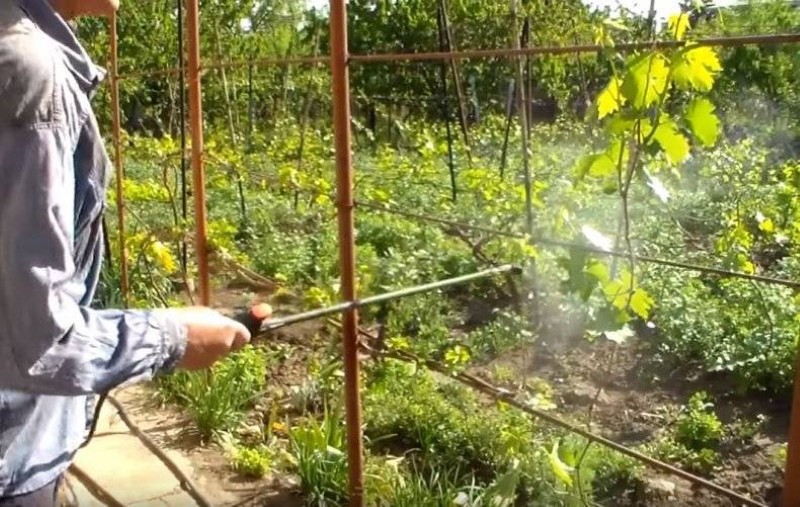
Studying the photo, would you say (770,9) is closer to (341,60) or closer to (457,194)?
(457,194)

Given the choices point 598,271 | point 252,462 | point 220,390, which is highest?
point 598,271

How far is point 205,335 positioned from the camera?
4.35 ft

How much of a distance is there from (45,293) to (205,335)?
0.25 meters

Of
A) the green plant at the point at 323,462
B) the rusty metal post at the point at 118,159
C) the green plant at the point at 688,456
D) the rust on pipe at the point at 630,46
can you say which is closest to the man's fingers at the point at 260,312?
the rust on pipe at the point at 630,46

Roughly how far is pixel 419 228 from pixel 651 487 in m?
2.68

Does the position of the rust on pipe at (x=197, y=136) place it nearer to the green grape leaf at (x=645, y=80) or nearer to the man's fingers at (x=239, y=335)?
the green grape leaf at (x=645, y=80)

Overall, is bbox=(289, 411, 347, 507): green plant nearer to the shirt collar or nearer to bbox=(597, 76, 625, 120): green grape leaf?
bbox=(597, 76, 625, 120): green grape leaf

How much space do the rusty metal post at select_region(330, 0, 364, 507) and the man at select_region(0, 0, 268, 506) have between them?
88 centimetres

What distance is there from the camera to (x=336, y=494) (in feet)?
9.84

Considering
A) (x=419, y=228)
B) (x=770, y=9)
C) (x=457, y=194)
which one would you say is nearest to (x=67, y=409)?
(x=419, y=228)

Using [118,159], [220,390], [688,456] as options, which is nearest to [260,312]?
→ [688,456]

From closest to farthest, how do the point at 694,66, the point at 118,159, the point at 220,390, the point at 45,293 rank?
1. the point at 45,293
2. the point at 694,66
3. the point at 220,390
4. the point at 118,159

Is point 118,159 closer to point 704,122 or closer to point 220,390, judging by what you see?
point 220,390

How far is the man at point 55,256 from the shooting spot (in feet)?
3.70
